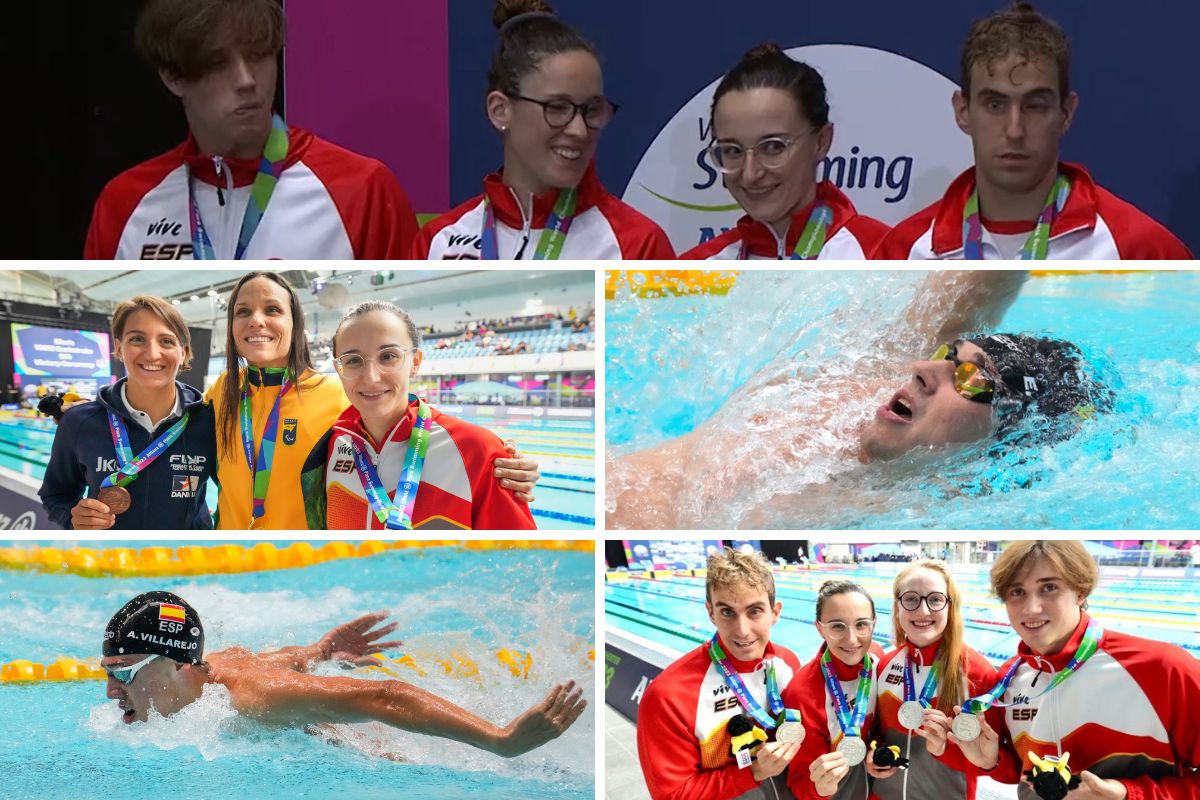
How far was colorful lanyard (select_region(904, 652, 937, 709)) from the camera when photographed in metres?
2.20

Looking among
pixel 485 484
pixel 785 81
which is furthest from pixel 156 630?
pixel 785 81

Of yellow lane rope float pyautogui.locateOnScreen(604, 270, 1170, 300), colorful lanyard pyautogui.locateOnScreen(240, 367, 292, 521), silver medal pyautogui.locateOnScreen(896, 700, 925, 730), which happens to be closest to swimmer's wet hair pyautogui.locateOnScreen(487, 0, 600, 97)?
yellow lane rope float pyautogui.locateOnScreen(604, 270, 1170, 300)

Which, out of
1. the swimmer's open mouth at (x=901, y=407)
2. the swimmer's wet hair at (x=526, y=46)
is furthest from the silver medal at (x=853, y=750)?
the swimmer's wet hair at (x=526, y=46)

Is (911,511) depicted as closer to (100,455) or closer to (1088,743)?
(1088,743)

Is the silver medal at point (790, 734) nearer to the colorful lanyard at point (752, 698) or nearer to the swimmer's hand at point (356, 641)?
the colorful lanyard at point (752, 698)

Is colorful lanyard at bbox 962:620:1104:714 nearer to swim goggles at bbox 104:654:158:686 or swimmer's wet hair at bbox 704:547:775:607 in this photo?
swimmer's wet hair at bbox 704:547:775:607

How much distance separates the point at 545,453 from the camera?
2.24 m

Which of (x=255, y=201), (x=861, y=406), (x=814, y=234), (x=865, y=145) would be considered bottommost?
(x=861, y=406)

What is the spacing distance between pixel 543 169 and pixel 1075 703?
178 cm

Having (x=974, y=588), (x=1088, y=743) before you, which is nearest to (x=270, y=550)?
(x=974, y=588)

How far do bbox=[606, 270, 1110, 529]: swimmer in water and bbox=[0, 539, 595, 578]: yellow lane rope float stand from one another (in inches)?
14.1

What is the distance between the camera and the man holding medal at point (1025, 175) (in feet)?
9.05

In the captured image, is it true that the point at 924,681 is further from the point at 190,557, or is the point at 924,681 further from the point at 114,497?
the point at 114,497

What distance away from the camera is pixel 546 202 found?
3049 millimetres
